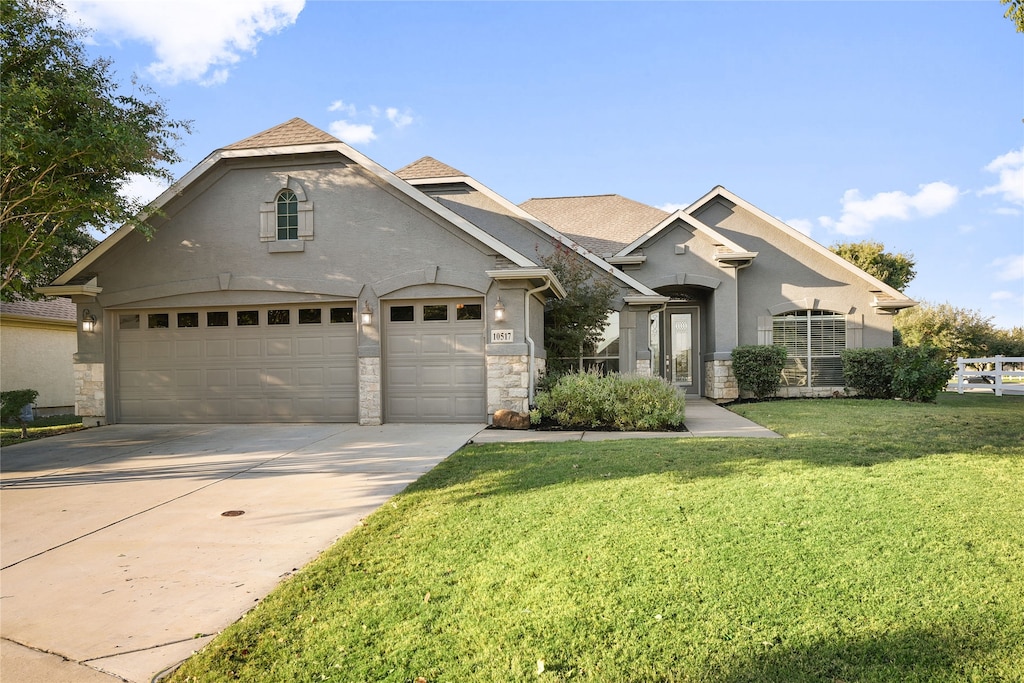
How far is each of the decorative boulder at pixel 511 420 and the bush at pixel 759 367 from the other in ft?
24.6

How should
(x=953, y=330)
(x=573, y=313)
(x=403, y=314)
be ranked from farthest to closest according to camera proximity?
(x=953, y=330), (x=573, y=313), (x=403, y=314)

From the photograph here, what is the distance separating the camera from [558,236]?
15266mm

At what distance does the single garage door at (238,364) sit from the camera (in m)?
12.1

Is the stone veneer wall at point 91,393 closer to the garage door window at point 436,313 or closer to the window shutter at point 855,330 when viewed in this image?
the garage door window at point 436,313

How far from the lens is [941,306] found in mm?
29234

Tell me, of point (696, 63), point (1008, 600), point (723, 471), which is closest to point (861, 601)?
point (1008, 600)

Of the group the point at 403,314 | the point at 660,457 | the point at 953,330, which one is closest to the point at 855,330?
the point at 660,457

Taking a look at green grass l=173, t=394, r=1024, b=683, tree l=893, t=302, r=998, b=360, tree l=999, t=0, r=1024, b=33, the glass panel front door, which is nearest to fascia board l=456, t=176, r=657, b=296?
the glass panel front door

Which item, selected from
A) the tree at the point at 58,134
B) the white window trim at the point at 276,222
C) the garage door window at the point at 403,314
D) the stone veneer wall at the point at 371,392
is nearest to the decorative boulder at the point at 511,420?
the stone veneer wall at the point at 371,392

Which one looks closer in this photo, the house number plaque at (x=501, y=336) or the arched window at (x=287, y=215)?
the house number plaque at (x=501, y=336)

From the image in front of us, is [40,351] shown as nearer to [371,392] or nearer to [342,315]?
[342,315]

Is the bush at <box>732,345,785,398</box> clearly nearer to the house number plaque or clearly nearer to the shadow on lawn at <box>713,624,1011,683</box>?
the house number plaque

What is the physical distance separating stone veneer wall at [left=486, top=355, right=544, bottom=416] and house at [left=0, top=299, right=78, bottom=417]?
13.4 metres

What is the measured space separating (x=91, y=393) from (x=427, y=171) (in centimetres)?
968
